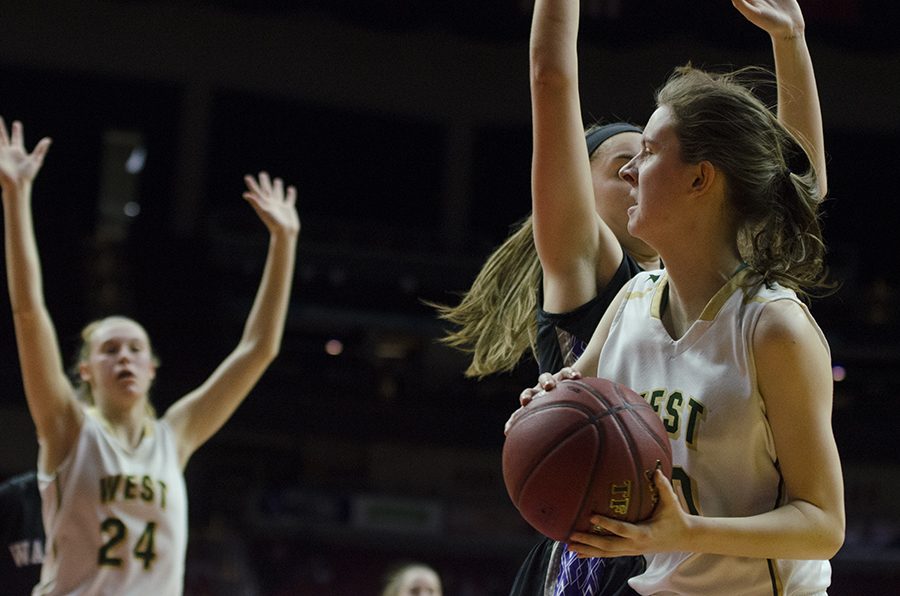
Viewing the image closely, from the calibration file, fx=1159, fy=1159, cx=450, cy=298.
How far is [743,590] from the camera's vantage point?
187 cm

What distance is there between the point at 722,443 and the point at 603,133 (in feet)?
3.24

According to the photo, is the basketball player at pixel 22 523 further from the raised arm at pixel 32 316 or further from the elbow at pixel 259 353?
the elbow at pixel 259 353

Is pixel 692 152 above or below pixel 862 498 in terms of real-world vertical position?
below

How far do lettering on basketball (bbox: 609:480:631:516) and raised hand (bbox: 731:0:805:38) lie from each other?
1139 millimetres

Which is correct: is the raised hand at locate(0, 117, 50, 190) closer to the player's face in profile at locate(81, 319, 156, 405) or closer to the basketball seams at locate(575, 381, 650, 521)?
the player's face in profile at locate(81, 319, 156, 405)

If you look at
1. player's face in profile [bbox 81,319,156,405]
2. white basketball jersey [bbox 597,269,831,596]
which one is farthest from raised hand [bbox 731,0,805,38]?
player's face in profile [bbox 81,319,156,405]

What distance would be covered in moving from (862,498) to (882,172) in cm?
563

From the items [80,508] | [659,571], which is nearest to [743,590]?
[659,571]

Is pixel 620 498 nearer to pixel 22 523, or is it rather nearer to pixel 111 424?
pixel 111 424

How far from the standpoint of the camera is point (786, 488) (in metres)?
1.86

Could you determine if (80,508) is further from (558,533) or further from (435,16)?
(435,16)

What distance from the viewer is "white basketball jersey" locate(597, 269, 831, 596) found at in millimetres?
1866

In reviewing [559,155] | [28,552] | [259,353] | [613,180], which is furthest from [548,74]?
[28,552]

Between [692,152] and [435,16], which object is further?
[435,16]
